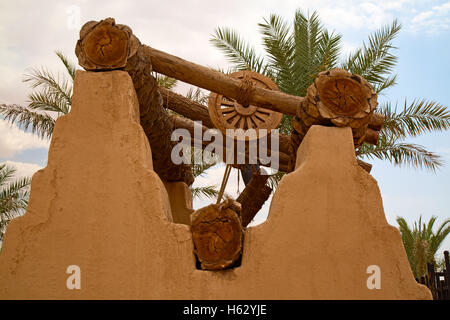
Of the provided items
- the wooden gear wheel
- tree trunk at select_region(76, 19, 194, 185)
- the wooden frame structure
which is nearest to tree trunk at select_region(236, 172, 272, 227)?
the wooden gear wheel

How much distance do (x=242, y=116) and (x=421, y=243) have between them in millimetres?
12537

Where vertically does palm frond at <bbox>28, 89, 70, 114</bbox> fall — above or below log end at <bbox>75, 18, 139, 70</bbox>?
above

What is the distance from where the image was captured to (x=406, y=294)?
328 centimetres

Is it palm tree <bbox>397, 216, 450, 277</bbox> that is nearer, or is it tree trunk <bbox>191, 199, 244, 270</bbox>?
tree trunk <bbox>191, 199, 244, 270</bbox>

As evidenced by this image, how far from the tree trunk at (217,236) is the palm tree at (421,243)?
13.2 meters

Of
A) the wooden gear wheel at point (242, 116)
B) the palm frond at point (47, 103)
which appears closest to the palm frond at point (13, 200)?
the palm frond at point (47, 103)

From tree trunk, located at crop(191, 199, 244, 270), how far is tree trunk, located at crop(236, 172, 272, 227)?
160 inches

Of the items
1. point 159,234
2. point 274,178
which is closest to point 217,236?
point 159,234

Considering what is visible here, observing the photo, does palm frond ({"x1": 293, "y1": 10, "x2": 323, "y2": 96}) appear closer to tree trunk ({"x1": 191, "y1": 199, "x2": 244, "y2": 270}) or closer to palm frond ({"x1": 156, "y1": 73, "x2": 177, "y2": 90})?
palm frond ({"x1": 156, "y1": 73, "x2": 177, "y2": 90})

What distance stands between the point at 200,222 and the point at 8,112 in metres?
8.37

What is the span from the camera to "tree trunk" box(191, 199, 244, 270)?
10.8ft

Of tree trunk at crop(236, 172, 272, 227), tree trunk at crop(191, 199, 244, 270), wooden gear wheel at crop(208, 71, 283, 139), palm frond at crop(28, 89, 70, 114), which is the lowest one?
tree trunk at crop(191, 199, 244, 270)
